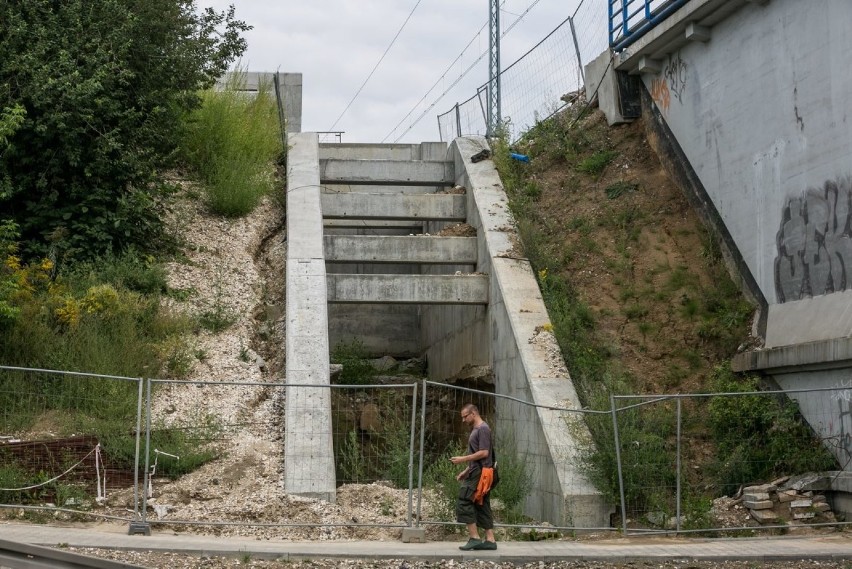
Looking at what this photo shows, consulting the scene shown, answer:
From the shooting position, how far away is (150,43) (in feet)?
53.9

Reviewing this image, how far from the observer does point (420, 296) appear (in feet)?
52.5

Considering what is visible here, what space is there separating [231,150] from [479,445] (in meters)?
10.1

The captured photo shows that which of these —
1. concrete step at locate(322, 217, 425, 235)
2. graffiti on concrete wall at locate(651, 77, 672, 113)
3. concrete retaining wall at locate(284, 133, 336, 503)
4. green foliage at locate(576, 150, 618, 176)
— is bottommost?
concrete retaining wall at locate(284, 133, 336, 503)

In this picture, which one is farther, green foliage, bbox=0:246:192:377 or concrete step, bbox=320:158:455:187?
concrete step, bbox=320:158:455:187

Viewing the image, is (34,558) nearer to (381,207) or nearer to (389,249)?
(389,249)

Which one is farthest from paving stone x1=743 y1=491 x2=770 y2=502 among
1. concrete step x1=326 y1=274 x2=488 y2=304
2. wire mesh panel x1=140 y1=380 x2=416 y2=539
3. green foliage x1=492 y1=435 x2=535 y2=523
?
concrete step x1=326 y1=274 x2=488 y2=304

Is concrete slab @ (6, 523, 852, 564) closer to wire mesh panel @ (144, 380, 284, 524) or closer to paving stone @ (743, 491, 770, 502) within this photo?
wire mesh panel @ (144, 380, 284, 524)

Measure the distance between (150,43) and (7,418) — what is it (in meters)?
7.19

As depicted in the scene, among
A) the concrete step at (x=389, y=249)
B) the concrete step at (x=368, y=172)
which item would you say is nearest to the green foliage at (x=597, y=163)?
the concrete step at (x=389, y=249)

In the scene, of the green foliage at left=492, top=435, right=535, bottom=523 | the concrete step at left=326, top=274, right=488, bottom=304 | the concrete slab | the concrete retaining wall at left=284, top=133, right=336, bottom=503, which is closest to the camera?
the concrete slab

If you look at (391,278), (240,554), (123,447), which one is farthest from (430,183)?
(240,554)

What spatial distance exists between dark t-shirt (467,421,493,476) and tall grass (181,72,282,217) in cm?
856

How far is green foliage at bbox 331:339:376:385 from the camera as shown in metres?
19.2

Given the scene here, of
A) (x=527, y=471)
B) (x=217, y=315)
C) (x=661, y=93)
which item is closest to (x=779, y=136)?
(x=661, y=93)
